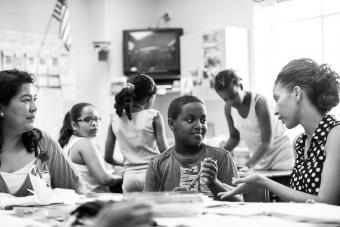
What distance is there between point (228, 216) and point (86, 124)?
247 centimetres

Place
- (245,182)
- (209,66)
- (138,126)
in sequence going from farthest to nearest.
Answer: (209,66) < (138,126) < (245,182)

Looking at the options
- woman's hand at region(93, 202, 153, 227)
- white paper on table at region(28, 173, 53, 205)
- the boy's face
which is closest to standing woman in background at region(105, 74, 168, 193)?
the boy's face

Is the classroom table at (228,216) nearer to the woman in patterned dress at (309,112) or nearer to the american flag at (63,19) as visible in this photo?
the woman in patterned dress at (309,112)

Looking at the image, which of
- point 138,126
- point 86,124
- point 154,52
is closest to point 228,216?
point 138,126

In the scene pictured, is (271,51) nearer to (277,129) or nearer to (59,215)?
(277,129)

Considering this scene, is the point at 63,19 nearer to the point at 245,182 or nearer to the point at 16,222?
the point at 245,182

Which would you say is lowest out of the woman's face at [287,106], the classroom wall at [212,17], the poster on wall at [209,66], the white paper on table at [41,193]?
the white paper on table at [41,193]

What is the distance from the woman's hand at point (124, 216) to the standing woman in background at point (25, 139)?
1.52 m

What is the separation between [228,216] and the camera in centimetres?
143

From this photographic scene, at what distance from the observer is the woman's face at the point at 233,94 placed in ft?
12.2

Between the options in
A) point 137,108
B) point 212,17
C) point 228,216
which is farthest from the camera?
point 212,17

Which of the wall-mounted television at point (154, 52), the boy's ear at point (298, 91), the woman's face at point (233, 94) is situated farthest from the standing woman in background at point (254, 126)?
the wall-mounted television at point (154, 52)

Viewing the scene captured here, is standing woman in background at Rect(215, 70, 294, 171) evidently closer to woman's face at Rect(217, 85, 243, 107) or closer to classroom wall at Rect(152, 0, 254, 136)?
woman's face at Rect(217, 85, 243, 107)

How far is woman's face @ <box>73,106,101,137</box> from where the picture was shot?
376 cm
